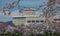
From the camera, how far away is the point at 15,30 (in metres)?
4.97

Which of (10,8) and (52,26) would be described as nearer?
(10,8)

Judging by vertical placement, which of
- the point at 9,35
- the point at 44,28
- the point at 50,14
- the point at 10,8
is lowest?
the point at 9,35

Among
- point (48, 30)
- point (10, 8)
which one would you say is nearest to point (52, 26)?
point (48, 30)

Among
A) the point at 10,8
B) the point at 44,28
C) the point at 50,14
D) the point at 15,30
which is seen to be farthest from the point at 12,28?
the point at 10,8

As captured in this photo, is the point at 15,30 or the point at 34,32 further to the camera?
the point at 15,30

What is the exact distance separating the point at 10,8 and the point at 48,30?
Result: 6.62 feet

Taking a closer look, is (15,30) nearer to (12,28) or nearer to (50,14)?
(12,28)

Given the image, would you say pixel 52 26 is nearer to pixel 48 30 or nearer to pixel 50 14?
pixel 48 30

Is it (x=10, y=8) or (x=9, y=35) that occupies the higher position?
A: (x=10, y=8)

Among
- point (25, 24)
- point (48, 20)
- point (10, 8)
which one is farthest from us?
point (25, 24)

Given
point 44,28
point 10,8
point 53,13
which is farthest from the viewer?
point 44,28

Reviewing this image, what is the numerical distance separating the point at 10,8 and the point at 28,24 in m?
1.97

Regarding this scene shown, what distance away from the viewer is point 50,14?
11.4 feet

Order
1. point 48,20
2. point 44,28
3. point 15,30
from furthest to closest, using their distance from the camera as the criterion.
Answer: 1. point 15,30
2. point 44,28
3. point 48,20
